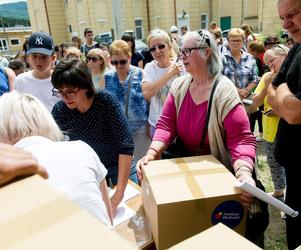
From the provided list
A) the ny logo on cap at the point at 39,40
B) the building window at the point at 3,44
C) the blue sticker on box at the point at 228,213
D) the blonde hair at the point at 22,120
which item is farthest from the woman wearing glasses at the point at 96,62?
the building window at the point at 3,44

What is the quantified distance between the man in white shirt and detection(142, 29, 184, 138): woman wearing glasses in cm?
90

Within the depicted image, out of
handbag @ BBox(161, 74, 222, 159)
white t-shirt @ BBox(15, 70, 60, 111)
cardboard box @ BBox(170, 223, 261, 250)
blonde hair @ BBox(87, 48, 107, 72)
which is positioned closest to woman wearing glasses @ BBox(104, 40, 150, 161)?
white t-shirt @ BBox(15, 70, 60, 111)

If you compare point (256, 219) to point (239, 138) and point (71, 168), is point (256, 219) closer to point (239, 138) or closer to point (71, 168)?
point (239, 138)

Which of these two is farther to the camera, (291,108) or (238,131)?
(238,131)

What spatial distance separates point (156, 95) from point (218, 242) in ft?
7.08

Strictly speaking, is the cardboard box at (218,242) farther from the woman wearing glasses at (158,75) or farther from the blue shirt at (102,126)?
the woman wearing glasses at (158,75)

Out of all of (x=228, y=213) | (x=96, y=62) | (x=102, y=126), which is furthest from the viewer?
(x=96, y=62)

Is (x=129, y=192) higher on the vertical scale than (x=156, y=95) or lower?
lower

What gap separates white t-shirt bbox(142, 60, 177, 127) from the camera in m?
2.93

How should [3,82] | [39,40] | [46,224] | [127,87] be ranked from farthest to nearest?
[127,87] < [3,82] < [39,40] < [46,224]

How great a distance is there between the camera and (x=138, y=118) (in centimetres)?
303

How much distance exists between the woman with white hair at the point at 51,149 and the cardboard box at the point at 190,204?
257 millimetres

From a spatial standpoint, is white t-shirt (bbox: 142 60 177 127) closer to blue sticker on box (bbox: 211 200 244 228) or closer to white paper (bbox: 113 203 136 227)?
white paper (bbox: 113 203 136 227)

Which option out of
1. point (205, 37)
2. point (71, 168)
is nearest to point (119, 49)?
point (205, 37)
